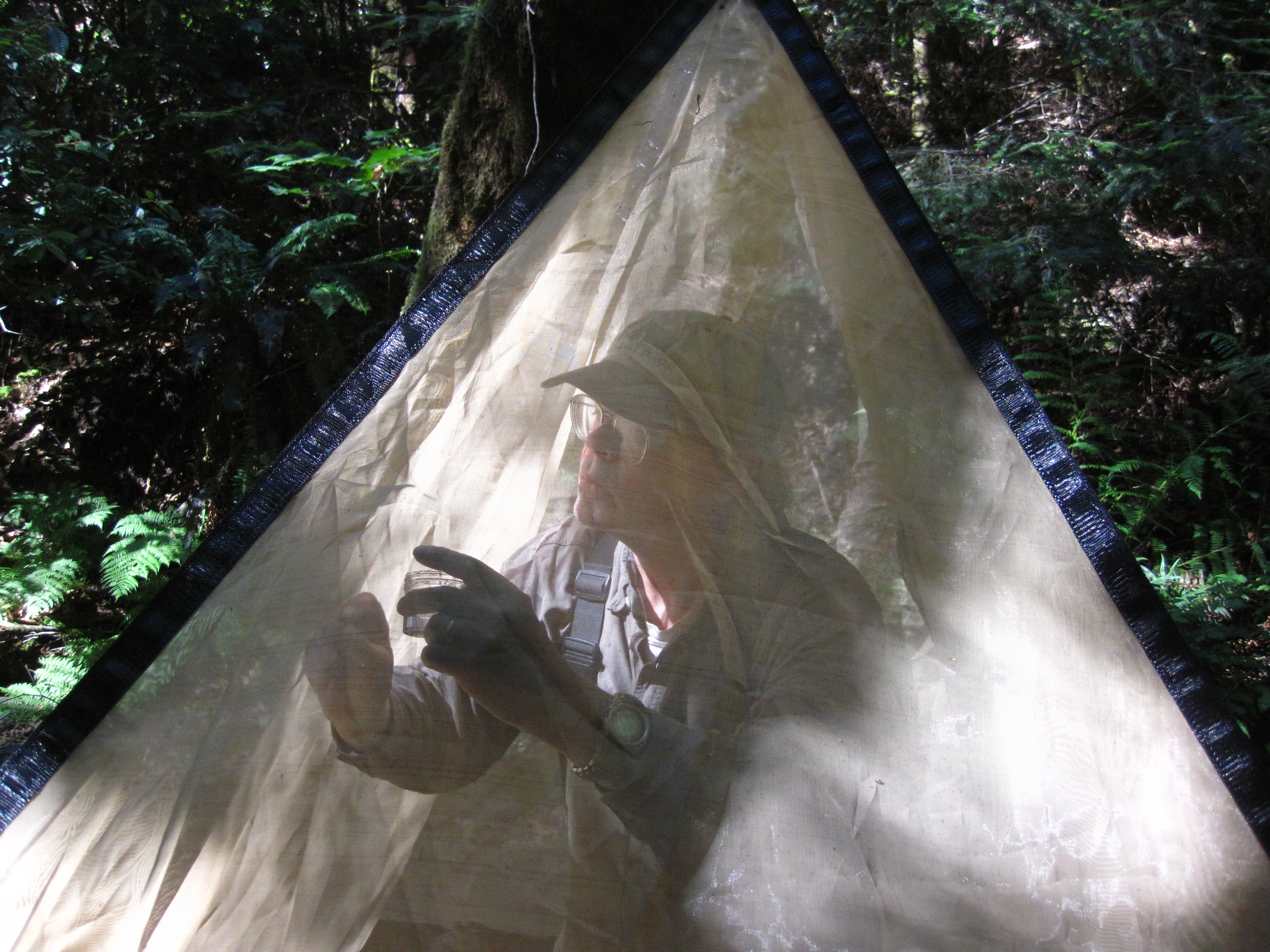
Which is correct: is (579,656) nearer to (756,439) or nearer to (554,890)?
(554,890)

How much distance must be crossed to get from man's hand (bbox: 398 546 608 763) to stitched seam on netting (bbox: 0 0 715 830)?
41cm

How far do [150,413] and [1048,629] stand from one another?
406 cm

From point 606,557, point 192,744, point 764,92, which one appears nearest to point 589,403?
point 606,557

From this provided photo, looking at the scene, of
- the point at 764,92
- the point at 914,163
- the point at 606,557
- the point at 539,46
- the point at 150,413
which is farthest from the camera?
the point at 150,413

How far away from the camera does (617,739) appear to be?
1.08 meters

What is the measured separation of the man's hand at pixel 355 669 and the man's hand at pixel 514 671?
0.27ft

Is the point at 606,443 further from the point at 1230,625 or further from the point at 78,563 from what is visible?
the point at 78,563

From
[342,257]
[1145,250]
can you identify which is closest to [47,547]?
[342,257]

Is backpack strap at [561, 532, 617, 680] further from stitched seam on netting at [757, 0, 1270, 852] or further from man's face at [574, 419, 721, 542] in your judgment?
stitched seam on netting at [757, 0, 1270, 852]

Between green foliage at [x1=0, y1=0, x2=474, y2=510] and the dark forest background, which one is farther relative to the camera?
green foliage at [x1=0, y1=0, x2=474, y2=510]

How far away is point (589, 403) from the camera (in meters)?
1.23

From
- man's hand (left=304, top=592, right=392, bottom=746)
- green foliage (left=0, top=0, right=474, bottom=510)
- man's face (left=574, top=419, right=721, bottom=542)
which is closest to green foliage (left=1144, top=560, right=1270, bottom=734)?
man's face (left=574, top=419, right=721, bottom=542)

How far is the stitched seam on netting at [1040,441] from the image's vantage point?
1155 mm

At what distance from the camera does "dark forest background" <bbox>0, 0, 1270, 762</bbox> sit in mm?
3111
